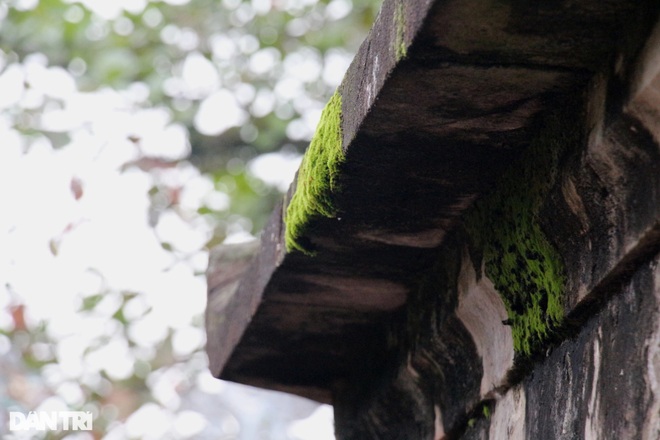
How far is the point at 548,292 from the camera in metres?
1.41

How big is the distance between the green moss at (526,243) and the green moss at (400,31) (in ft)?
0.99

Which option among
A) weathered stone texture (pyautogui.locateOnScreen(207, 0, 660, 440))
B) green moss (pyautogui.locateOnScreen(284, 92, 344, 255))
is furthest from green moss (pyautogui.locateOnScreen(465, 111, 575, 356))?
green moss (pyautogui.locateOnScreen(284, 92, 344, 255))

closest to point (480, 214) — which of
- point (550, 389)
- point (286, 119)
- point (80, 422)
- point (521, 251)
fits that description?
point (521, 251)

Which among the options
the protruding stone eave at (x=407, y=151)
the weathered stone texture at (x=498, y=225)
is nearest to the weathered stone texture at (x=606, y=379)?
the weathered stone texture at (x=498, y=225)

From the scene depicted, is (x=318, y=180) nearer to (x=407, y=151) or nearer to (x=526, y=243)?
(x=407, y=151)

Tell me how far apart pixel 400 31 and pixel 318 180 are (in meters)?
0.42

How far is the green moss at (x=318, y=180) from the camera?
1416 mm

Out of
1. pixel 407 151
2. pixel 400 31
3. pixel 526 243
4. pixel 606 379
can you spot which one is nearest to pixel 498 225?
pixel 526 243

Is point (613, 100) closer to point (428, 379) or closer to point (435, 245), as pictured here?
point (435, 245)

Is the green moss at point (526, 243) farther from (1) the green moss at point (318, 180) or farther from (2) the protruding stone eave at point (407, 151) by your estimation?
(1) the green moss at point (318, 180)

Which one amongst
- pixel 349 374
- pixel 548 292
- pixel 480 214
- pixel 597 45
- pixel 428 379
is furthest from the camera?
pixel 349 374

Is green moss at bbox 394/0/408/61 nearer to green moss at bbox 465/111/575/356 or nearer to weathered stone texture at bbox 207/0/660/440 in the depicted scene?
weathered stone texture at bbox 207/0/660/440

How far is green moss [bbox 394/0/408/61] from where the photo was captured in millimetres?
1100

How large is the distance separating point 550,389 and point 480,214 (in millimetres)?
337
